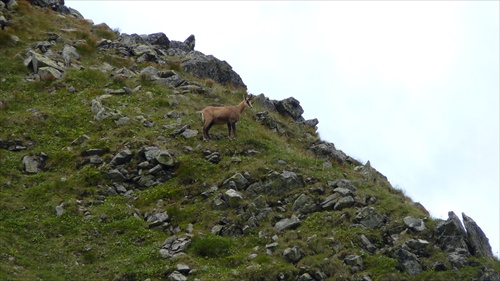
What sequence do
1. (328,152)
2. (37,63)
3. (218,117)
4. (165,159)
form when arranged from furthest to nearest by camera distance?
(37,63)
(328,152)
(218,117)
(165,159)

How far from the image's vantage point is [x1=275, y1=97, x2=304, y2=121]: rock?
4055 centimetres

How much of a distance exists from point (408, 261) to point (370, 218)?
8.97 feet

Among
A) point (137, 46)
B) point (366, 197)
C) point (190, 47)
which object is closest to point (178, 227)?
point (366, 197)

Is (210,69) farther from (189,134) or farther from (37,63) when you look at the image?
(189,134)

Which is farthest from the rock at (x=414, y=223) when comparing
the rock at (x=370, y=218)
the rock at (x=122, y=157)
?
the rock at (x=122, y=157)

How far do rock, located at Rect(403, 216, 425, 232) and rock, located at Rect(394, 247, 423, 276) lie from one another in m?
1.66

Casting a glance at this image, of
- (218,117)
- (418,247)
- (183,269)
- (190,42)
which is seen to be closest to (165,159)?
(218,117)

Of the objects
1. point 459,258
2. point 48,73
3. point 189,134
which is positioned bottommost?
point 48,73

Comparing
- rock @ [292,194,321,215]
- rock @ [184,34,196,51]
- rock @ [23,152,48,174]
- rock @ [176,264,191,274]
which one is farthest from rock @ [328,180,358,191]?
rock @ [184,34,196,51]

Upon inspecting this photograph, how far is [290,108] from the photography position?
41.2 metres

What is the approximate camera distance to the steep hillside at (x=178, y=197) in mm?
22078

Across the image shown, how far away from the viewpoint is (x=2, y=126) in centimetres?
3030

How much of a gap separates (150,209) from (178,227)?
A: 1.62m

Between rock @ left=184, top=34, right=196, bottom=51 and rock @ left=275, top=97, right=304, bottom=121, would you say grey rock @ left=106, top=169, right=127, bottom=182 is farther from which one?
rock @ left=184, top=34, right=196, bottom=51
